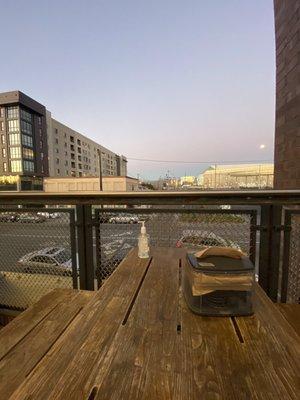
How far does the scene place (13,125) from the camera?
118ft

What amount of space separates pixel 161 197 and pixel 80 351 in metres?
1.19

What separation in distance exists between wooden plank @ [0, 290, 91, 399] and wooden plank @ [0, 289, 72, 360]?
33mm

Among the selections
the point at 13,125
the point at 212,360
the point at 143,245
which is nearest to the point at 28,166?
the point at 13,125

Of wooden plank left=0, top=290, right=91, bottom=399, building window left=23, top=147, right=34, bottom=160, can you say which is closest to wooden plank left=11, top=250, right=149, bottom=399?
wooden plank left=0, top=290, right=91, bottom=399

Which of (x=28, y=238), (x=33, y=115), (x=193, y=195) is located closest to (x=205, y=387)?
(x=193, y=195)

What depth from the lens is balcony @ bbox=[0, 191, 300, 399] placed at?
1.83ft

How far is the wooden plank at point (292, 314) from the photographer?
1191mm

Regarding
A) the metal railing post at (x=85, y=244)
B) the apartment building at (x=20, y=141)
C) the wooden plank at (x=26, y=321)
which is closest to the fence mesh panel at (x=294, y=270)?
the metal railing post at (x=85, y=244)

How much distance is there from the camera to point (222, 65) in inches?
1134

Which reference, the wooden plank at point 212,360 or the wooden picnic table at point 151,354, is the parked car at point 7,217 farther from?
the wooden plank at point 212,360

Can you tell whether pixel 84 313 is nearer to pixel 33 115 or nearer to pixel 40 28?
pixel 40 28

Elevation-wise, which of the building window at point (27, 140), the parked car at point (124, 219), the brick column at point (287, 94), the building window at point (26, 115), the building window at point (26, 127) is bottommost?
the parked car at point (124, 219)

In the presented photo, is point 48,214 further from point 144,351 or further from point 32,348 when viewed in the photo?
point 144,351

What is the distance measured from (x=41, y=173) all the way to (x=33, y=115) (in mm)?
9963
